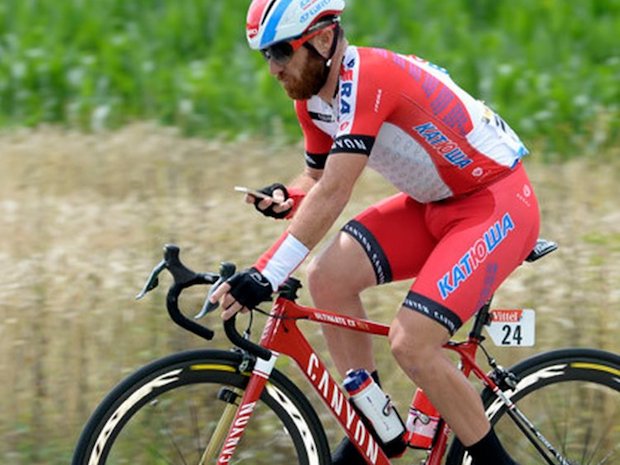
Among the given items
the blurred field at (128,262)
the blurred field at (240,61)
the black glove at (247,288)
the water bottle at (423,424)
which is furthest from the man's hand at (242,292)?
the blurred field at (240,61)

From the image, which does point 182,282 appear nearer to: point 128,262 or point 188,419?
point 188,419

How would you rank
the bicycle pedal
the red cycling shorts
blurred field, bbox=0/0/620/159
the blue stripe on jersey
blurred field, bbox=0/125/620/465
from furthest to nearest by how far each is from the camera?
blurred field, bbox=0/0/620/159
blurred field, bbox=0/125/620/465
the bicycle pedal
the red cycling shorts
the blue stripe on jersey

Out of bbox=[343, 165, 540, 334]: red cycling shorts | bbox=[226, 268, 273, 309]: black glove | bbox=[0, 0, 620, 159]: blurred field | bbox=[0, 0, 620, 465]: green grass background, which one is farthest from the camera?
bbox=[0, 0, 620, 159]: blurred field

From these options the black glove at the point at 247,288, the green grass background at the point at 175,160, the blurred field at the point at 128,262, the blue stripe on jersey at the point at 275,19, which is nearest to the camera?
the black glove at the point at 247,288

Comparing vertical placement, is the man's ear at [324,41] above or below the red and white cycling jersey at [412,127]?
above

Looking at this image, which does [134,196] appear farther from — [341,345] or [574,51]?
[574,51]

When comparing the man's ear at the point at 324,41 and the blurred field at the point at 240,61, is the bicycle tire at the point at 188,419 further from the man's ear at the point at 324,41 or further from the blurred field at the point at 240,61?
the blurred field at the point at 240,61

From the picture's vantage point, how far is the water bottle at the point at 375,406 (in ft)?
17.4

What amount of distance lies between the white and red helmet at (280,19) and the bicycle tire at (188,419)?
1093 millimetres

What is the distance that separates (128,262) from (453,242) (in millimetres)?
2265

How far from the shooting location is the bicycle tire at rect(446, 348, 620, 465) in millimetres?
5445

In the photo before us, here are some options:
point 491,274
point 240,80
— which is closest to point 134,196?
point 240,80

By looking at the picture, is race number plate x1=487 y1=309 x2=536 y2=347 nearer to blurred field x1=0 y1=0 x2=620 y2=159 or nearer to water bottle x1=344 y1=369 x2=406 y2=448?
water bottle x1=344 y1=369 x2=406 y2=448

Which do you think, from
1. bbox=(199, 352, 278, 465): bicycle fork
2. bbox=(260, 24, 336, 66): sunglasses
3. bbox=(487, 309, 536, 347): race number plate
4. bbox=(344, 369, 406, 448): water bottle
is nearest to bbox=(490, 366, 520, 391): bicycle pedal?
bbox=(487, 309, 536, 347): race number plate
